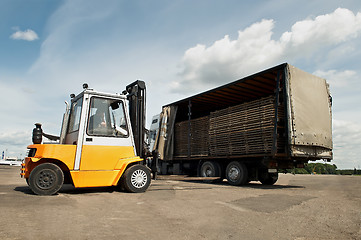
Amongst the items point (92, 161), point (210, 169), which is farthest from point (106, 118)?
point (210, 169)

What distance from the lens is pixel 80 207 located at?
208 inches

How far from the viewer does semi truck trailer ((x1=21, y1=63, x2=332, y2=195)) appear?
6.77 meters

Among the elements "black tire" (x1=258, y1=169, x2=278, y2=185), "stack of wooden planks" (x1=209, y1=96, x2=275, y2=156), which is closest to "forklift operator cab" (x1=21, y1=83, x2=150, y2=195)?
"stack of wooden planks" (x1=209, y1=96, x2=275, y2=156)

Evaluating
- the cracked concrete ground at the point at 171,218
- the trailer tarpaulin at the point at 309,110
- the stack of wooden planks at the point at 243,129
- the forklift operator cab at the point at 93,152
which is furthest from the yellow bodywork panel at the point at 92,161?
the trailer tarpaulin at the point at 309,110

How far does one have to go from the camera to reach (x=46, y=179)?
6.43 m

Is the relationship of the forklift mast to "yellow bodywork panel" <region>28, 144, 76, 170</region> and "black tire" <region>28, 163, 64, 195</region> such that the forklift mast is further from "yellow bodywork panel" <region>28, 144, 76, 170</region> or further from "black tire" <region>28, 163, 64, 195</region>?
"black tire" <region>28, 163, 64, 195</region>

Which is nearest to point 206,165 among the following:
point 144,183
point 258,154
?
point 258,154

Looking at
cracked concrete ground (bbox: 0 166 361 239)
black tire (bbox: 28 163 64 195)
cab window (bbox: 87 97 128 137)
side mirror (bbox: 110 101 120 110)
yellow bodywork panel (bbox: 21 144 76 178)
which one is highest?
side mirror (bbox: 110 101 120 110)

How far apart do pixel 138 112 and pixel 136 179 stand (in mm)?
1795

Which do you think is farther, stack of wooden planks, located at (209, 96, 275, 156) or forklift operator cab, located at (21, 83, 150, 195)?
stack of wooden planks, located at (209, 96, 275, 156)

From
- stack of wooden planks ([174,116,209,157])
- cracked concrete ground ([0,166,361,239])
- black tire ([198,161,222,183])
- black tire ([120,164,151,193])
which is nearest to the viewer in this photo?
cracked concrete ground ([0,166,361,239])

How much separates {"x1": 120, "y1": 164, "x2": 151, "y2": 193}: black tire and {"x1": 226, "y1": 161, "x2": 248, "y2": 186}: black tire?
4487 mm

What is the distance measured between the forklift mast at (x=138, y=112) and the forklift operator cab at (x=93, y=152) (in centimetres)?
44

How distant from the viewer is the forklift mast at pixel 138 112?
25.9 feet
